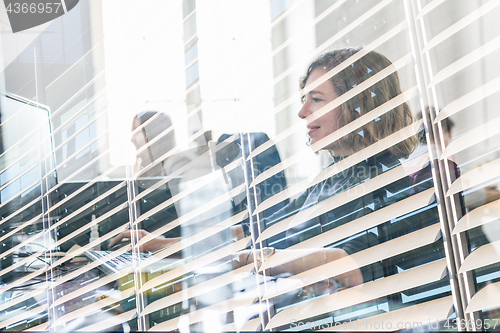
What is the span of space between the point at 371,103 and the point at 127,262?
0.93 m

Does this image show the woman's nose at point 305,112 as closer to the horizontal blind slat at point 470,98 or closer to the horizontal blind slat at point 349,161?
the horizontal blind slat at point 349,161

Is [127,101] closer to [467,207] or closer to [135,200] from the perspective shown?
[135,200]

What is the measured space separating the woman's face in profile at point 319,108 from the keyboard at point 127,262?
1.91 feet

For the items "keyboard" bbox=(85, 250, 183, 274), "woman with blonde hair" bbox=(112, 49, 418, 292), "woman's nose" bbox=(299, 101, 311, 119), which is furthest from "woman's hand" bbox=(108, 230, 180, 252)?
"woman's nose" bbox=(299, 101, 311, 119)

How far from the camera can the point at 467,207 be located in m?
0.63

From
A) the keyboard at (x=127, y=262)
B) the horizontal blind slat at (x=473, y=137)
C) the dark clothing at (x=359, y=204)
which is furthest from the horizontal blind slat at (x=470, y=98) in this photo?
the keyboard at (x=127, y=262)

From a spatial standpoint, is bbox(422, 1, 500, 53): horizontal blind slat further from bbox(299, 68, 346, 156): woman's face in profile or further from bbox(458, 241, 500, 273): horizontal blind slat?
bbox(458, 241, 500, 273): horizontal blind slat

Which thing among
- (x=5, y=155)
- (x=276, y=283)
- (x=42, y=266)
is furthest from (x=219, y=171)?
(x=5, y=155)

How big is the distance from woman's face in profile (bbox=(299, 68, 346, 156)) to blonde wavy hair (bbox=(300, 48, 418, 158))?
0.05 ft

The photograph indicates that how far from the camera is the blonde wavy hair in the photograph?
0.77m

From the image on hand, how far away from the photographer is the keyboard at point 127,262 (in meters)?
1.17

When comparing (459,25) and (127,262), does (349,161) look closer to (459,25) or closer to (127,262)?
(459,25)

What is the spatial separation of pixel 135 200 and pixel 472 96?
0.92m

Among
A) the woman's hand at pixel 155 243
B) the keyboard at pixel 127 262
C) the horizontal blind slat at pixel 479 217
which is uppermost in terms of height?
the woman's hand at pixel 155 243
